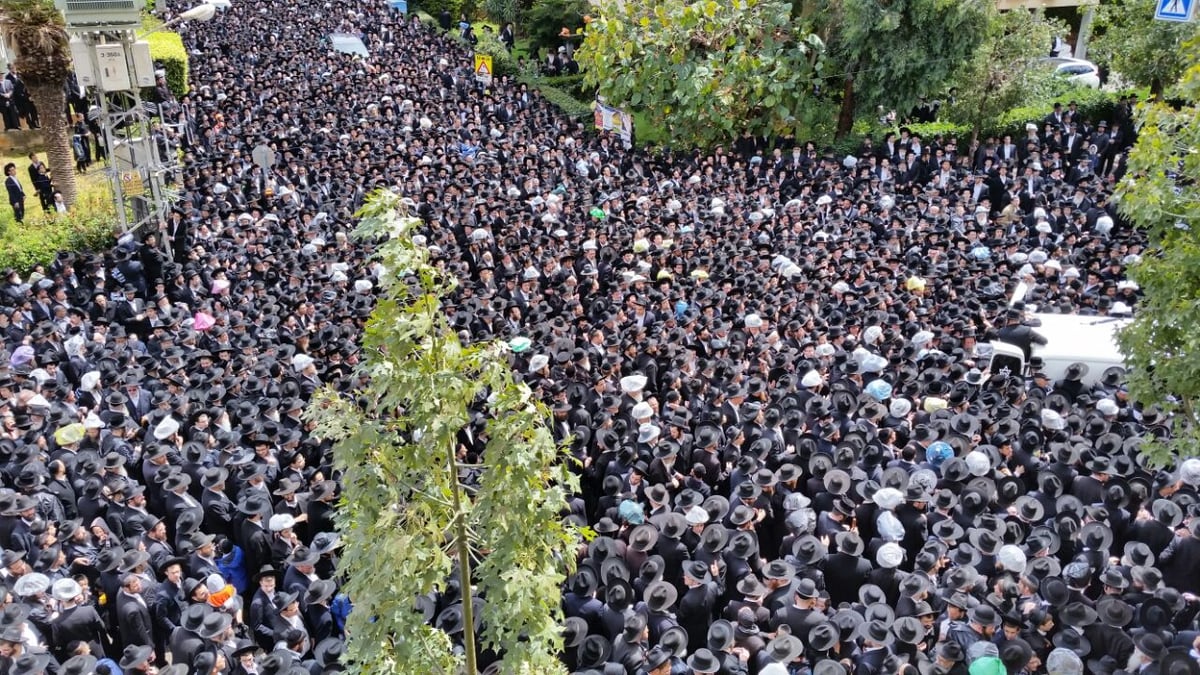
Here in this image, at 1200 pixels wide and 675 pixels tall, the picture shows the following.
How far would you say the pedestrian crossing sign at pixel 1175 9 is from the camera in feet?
39.5

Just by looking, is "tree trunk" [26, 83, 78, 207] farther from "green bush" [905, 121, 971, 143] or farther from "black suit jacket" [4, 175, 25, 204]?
"green bush" [905, 121, 971, 143]


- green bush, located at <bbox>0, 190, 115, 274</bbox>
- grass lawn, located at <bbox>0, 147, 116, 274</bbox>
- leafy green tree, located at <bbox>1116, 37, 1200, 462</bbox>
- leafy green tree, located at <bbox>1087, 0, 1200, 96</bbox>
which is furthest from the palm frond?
leafy green tree, located at <bbox>1087, 0, 1200, 96</bbox>

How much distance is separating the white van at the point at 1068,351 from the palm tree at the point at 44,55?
1618 cm

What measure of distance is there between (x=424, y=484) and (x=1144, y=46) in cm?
2235

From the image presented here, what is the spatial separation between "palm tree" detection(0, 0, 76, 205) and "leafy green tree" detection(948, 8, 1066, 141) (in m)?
18.2

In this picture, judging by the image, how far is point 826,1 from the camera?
2366 centimetres

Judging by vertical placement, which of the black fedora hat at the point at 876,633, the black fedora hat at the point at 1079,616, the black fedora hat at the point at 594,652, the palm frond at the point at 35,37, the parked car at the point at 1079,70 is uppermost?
the palm frond at the point at 35,37

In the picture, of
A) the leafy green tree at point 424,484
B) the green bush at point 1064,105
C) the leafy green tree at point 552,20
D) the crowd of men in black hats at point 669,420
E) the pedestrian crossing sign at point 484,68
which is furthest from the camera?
the leafy green tree at point 552,20

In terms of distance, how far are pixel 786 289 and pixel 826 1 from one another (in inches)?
473

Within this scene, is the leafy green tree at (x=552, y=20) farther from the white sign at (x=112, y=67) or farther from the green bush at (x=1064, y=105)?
the white sign at (x=112, y=67)

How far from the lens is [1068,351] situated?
41.7 feet

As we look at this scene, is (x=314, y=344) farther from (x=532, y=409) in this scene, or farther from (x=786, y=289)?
(x=532, y=409)

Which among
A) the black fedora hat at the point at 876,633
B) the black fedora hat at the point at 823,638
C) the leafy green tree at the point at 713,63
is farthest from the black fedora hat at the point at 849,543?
the leafy green tree at the point at 713,63

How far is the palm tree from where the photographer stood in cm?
1817
